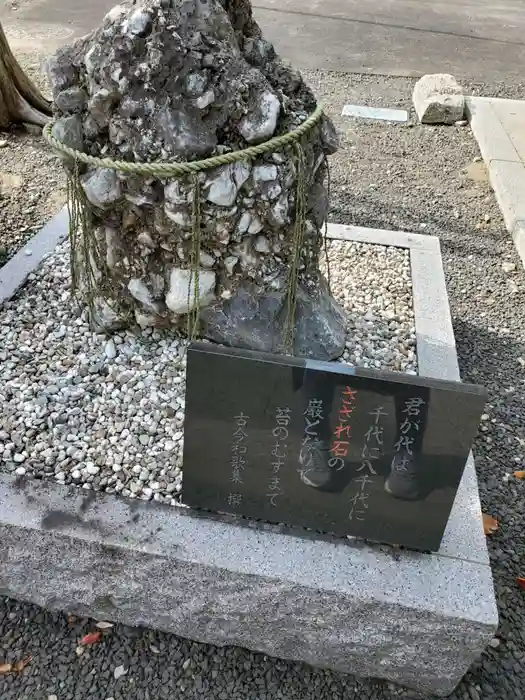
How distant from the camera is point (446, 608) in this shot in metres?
1.55

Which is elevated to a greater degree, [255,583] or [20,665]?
[255,583]

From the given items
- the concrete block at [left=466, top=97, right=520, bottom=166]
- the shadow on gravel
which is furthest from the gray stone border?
the concrete block at [left=466, top=97, right=520, bottom=166]

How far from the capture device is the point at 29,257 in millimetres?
2691

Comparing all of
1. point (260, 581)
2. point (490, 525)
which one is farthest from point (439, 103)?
point (260, 581)

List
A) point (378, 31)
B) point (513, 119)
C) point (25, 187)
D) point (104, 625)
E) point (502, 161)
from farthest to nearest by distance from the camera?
point (378, 31)
point (513, 119)
point (502, 161)
point (25, 187)
point (104, 625)

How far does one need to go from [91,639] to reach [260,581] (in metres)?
0.58

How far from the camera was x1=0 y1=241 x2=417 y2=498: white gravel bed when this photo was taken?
1.83 metres

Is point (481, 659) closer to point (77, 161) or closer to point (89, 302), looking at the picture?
point (89, 302)

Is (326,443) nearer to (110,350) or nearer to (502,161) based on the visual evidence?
(110,350)

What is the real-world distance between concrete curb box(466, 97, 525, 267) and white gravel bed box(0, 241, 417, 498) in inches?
62.7

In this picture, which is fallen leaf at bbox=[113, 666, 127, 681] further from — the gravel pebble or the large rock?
the large rock

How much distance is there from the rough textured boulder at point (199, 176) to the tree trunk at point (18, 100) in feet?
9.57

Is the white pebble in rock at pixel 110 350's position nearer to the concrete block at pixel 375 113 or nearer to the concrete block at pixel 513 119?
the concrete block at pixel 513 119

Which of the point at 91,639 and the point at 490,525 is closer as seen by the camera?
the point at 91,639
